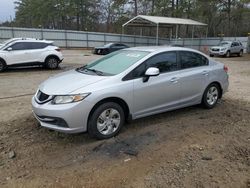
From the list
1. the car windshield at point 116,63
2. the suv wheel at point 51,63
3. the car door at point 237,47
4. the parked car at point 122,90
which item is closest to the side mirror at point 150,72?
the parked car at point 122,90

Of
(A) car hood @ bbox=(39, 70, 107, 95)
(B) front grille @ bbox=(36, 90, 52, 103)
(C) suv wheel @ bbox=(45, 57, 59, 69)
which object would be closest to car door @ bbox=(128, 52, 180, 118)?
(A) car hood @ bbox=(39, 70, 107, 95)

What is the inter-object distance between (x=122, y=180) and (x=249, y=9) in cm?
3895

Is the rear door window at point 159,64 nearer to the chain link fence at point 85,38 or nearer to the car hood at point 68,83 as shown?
the car hood at point 68,83

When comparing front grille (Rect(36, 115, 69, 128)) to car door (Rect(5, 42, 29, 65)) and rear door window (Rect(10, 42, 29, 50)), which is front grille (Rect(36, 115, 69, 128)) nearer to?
car door (Rect(5, 42, 29, 65))

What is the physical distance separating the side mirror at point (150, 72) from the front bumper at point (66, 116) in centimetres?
127

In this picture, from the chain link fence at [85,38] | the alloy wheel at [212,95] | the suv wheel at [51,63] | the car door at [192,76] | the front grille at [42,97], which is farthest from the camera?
the chain link fence at [85,38]

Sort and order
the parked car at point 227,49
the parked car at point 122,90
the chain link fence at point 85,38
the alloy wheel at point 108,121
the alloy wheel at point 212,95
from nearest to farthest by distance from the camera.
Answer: the parked car at point 122,90 → the alloy wheel at point 108,121 → the alloy wheel at point 212,95 → the parked car at point 227,49 → the chain link fence at point 85,38

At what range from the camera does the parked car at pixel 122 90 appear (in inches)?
184

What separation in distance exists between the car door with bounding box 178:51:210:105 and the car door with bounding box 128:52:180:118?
0.20m

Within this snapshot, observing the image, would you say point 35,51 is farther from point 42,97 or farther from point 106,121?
point 106,121

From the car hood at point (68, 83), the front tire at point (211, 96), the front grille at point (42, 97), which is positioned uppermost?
the car hood at point (68, 83)

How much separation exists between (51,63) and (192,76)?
10632 millimetres

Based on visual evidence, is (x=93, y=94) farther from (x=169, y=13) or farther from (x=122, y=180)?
(x=169, y=13)

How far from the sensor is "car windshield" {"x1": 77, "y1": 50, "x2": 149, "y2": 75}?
5461 mm
